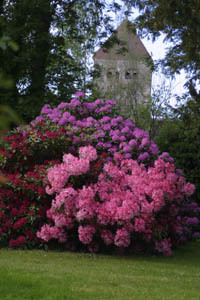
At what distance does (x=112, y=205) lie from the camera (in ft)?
28.5

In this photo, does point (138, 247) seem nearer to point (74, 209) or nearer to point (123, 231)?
point (123, 231)

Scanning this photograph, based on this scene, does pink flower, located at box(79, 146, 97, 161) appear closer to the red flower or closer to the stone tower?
the red flower

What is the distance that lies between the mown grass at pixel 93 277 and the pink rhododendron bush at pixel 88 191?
0.53 meters

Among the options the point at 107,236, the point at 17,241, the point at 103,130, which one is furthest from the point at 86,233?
the point at 103,130

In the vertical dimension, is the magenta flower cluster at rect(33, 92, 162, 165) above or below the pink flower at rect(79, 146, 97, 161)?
above

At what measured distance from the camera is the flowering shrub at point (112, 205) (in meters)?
8.70

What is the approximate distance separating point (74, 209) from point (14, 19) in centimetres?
868

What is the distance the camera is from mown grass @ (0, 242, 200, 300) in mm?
5047

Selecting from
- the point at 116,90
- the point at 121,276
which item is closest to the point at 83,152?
the point at 121,276

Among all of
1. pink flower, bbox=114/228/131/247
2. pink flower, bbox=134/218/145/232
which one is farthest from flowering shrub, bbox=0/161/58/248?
pink flower, bbox=134/218/145/232

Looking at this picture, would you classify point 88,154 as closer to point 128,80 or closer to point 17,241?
point 17,241

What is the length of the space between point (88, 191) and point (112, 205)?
542mm

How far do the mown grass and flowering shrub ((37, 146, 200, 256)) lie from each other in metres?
0.46

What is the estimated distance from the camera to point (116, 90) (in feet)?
97.1
